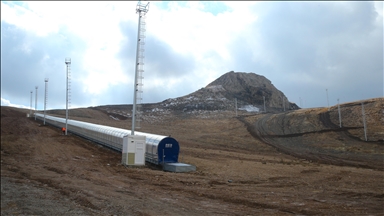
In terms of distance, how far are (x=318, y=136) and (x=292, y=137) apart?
5.12 meters

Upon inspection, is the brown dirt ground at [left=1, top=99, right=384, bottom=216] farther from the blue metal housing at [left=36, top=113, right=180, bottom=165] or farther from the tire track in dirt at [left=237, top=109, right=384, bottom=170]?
the blue metal housing at [left=36, top=113, right=180, bottom=165]

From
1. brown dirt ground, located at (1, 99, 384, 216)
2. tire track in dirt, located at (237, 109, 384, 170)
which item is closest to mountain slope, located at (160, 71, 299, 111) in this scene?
tire track in dirt, located at (237, 109, 384, 170)

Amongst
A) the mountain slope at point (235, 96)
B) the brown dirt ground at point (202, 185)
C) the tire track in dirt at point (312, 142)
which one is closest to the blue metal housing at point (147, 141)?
the brown dirt ground at point (202, 185)

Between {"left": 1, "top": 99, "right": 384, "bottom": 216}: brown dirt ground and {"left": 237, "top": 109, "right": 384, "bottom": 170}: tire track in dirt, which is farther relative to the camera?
{"left": 237, "top": 109, "right": 384, "bottom": 170}: tire track in dirt

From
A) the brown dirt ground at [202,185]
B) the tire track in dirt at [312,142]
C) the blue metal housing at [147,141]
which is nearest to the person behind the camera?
the brown dirt ground at [202,185]

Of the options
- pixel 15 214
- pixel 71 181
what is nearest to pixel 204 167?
pixel 71 181

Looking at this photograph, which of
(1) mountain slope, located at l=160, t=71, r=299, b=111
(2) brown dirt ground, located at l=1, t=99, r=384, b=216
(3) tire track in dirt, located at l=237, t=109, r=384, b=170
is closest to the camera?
(2) brown dirt ground, located at l=1, t=99, r=384, b=216

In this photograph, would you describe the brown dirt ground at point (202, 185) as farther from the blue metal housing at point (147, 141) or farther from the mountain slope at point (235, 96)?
the mountain slope at point (235, 96)

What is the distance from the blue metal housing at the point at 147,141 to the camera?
27.0 meters

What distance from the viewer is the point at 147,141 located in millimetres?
29141

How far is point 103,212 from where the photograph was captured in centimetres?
1179

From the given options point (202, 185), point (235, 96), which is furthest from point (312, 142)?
point (235, 96)

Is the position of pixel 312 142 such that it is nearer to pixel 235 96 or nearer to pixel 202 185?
pixel 202 185

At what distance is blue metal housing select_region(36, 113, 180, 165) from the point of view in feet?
88.5
